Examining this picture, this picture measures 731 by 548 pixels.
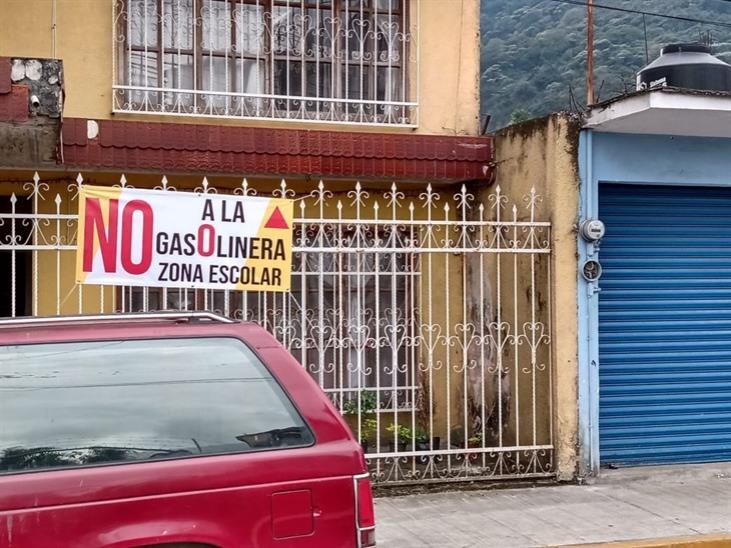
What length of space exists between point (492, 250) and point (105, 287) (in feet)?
11.4

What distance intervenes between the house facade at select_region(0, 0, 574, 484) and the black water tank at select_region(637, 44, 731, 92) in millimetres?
1564

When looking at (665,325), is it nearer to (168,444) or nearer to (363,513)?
Answer: (363,513)

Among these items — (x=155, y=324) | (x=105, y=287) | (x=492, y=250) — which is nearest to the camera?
(x=155, y=324)

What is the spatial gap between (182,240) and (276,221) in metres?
0.73

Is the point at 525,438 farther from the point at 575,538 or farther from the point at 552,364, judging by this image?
the point at 575,538

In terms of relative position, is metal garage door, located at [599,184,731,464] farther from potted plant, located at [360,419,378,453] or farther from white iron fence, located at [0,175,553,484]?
potted plant, located at [360,419,378,453]

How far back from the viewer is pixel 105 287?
807 cm

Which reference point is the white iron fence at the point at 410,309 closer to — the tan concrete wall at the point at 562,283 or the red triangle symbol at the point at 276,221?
the tan concrete wall at the point at 562,283

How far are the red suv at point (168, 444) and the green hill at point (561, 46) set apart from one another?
23974 millimetres

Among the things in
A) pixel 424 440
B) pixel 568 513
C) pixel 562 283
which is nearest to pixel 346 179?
pixel 562 283

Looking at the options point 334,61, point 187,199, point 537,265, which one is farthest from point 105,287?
point 537,265

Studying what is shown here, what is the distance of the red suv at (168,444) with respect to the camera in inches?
135

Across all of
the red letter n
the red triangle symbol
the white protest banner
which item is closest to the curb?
the white protest banner

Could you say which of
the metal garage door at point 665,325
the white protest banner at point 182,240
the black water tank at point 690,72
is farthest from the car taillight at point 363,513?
the black water tank at point 690,72
